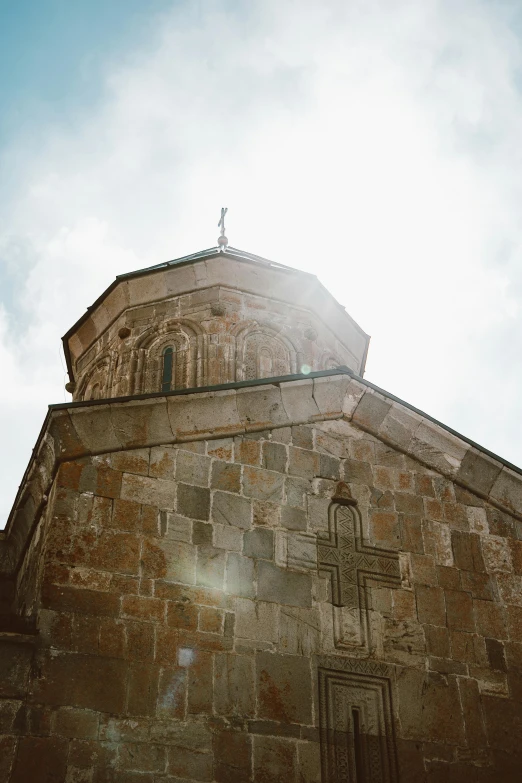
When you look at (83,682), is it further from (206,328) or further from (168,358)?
(206,328)

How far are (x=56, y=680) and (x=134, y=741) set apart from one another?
1.91 ft

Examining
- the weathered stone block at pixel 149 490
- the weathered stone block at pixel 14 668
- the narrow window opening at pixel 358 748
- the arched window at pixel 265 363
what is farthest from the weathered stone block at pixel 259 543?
the arched window at pixel 265 363

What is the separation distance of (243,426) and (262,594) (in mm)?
1330

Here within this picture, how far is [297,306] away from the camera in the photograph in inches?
404

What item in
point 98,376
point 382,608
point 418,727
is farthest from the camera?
point 98,376

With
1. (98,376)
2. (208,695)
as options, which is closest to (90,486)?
(208,695)

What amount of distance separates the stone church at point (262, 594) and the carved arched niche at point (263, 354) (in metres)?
2.69

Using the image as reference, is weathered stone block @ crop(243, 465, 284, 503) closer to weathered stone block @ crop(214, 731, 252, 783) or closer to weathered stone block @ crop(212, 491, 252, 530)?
weathered stone block @ crop(212, 491, 252, 530)

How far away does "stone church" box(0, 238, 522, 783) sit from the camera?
16.4 ft

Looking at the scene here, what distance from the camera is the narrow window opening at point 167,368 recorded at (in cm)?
947

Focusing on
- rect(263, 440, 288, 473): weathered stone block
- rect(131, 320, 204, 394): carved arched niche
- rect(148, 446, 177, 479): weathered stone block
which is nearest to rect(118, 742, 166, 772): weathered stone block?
rect(148, 446, 177, 479): weathered stone block

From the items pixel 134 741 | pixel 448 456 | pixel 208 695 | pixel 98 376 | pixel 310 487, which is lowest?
pixel 134 741

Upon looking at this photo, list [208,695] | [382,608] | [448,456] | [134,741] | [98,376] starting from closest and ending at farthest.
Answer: [134,741], [208,695], [382,608], [448,456], [98,376]

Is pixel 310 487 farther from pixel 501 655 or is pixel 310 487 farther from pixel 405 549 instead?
pixel 501 655
